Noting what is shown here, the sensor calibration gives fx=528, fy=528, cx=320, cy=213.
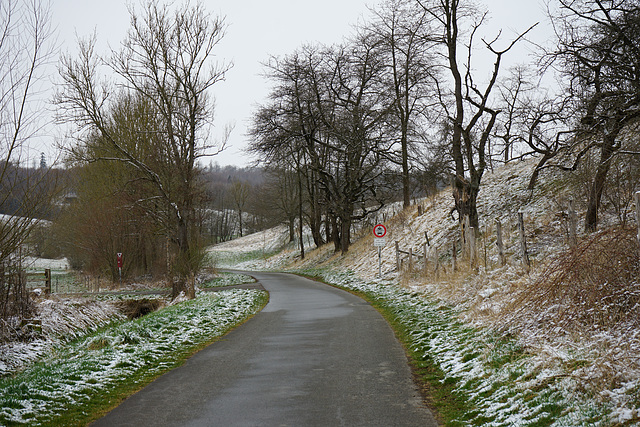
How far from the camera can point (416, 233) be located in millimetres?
28484

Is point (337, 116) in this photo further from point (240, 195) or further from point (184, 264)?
point (240, 195)

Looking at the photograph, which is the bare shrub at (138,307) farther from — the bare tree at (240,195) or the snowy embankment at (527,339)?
the bare tree at (240,195)

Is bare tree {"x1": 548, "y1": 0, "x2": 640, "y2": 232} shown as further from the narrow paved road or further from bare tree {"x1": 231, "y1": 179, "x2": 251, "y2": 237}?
bare tree {"x1": 231, "y1": 179, "x2": 251, "y2": 237}

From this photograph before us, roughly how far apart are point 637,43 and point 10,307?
1463 centimetres

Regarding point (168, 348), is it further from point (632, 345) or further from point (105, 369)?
point (632, 345)

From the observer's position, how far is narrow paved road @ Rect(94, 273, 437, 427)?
6078mm

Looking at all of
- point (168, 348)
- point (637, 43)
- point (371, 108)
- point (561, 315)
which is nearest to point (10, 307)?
point (168, 348)

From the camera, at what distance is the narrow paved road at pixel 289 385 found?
608cm

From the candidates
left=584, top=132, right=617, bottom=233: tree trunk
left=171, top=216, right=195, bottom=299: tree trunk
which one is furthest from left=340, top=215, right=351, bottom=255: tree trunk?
left=584, top=132, right=617, bottom=233: tree trunk

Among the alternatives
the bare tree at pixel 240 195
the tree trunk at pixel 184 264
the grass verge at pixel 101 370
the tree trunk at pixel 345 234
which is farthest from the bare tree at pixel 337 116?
the bare tree at pixel 240 195

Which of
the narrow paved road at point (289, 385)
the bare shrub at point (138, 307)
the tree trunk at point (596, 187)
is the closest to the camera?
the narrow paved road at point (289, 385)

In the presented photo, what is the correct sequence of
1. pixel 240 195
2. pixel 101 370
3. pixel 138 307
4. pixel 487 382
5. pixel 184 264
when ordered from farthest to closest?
pixel 240 195
pixel 184 264
pixel 138 307
pixel 101 370
pixel 487 382

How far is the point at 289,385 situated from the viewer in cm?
753

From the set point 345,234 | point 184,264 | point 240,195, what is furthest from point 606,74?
point 240,195
